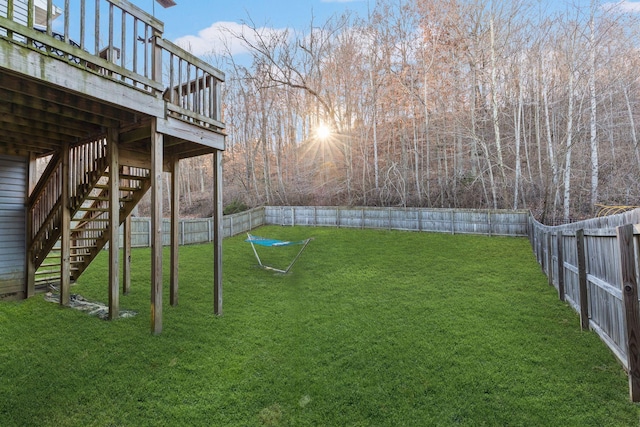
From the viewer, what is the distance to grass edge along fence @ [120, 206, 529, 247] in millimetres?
10344

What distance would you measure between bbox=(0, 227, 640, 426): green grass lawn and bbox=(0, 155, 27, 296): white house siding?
1.39ft

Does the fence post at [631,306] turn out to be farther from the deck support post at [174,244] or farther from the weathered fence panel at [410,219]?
the weathered fence panel at [410,219]

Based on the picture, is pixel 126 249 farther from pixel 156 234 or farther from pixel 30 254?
pixel 156 234

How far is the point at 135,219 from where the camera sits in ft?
33.6

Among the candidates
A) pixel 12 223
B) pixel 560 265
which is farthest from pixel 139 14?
pixel 560 265

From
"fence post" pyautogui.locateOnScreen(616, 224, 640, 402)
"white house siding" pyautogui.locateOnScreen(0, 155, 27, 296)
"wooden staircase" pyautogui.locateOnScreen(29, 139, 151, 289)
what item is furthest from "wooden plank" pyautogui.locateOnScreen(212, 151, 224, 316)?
"fence post" pyautogui.locateOnScreen(616, 224, 640, 402)

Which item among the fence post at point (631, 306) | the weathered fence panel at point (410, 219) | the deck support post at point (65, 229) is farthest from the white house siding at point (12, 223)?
the weathered fence panel at point (410, 219)

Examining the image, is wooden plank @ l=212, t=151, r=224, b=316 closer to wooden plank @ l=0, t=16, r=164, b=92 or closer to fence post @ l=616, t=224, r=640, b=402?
wooden plank @ l=0, t=16, r=164, b=92

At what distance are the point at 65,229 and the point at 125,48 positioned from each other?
271cm

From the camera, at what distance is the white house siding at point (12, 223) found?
14.5 ft

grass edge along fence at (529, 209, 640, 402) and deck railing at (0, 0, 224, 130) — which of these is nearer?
grass edge along fence at (529, 209, 640, 402)

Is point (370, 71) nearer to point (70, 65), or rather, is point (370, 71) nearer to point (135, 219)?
point (135, 219)

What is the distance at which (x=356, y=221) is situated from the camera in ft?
43.9

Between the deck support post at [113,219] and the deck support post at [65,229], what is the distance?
1119 mm
